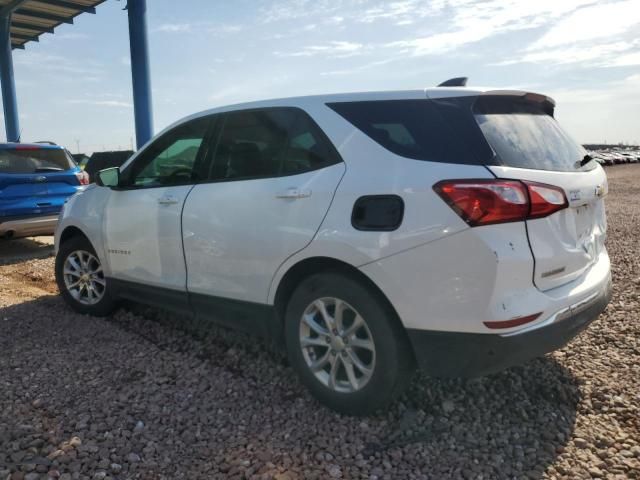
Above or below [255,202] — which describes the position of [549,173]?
above

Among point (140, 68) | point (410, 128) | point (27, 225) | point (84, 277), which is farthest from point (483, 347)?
point (140, 68)

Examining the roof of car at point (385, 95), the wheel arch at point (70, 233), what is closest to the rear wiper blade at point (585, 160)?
the roof of car at point (385, 95)

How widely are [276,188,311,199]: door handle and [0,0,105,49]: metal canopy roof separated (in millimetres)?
16074

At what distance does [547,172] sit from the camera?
8.51 feet

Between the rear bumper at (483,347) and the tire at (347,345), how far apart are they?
0.14 metres

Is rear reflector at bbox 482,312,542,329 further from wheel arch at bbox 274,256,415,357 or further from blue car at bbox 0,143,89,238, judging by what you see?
blue car at bbox 0,143,89,238

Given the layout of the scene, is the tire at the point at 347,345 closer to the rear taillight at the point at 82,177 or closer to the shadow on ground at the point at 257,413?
the shadow on ground at the point at 257,413

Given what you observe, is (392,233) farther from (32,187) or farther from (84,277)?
(32,187)

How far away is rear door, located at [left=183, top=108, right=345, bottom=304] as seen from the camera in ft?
9.64

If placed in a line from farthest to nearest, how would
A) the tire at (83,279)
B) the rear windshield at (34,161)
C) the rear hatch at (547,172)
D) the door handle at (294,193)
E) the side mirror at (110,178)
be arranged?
the rear windshield at (34,161) < the tire at (83,279) < the side mirror at (110,178) < the door handle at (294,193) < the rear hatch at (547,172)

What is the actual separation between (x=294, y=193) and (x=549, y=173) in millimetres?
1320

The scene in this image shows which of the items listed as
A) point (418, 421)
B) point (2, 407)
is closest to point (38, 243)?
point (2, 407)

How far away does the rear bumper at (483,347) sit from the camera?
245cm

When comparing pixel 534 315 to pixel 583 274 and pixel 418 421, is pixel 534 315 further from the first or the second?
pixel 418 421
